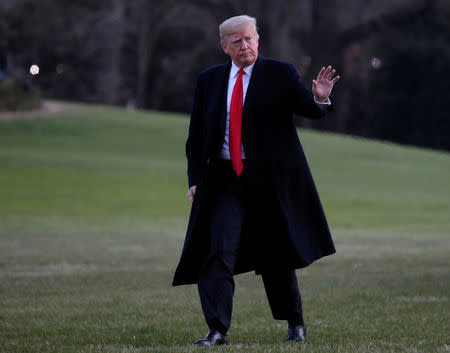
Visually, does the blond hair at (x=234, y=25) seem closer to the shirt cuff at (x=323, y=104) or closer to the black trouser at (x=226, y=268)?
the shirt cuff at (x=323, y=104)

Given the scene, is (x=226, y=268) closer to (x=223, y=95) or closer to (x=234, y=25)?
(x=223, y=95)

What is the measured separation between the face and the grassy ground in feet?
5.76

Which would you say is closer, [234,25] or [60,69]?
[234,25]

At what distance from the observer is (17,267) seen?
11.8 meters

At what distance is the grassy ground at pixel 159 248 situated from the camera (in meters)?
6.55

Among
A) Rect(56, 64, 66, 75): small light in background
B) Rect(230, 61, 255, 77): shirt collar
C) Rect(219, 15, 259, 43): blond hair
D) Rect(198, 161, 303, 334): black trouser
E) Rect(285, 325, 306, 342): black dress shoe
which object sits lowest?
Rect(285, 325, 306, 342): black dress shoe

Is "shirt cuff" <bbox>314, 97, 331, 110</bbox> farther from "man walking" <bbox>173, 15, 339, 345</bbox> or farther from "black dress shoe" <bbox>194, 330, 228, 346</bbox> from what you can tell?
"black dress shoe" <bbox>194, 330, 228, 346</bbox>

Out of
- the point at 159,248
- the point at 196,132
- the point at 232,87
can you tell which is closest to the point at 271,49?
the point at 159,248

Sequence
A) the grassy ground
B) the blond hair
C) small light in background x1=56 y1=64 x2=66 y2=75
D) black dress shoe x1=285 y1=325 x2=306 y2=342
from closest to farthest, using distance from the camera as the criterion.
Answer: the blond hair → black dress shoe x1=285 y1=325 x2=306 y2=342 → the grassy ground → small light in background x1=56 y1=64 x2=66 y2=75

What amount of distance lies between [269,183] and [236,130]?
381 mm

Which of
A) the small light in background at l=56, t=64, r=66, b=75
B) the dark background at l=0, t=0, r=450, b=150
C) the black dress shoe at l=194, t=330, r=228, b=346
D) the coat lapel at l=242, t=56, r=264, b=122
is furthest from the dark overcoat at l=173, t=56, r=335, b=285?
the small light in background at l=56, t=64, r=66, b=75

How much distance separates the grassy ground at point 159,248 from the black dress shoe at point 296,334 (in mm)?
104

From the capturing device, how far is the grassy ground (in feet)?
21.5

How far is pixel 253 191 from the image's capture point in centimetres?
591
